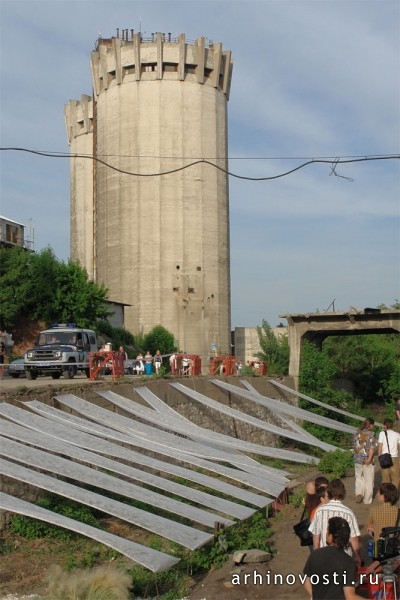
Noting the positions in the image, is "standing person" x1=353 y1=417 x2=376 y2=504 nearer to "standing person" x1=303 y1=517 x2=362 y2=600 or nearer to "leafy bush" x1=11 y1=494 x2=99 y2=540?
"leafy bush" x1=11 y1=494 x2=99 y2=540

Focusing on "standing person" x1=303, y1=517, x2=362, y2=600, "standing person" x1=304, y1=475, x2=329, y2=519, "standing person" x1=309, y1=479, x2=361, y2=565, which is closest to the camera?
"standing person" x1=303, y1=517, x2=362, y2=600

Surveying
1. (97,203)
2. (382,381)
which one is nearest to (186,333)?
(97,203)

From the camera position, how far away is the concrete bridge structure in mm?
30891

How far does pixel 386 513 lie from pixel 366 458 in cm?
531

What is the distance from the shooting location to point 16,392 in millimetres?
14273

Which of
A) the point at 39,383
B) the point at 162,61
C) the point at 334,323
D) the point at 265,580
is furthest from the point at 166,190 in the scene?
the point at 265,580

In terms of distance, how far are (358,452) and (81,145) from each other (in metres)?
63.3

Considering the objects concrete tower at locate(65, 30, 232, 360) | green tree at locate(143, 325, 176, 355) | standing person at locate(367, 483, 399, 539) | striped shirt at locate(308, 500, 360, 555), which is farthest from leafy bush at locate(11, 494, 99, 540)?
concrete tower at locate(65, 30, 232, 360)

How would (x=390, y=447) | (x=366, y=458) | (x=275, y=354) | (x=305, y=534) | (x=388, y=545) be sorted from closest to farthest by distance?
(x=388, y=545)
(x=305, y=534)
(x=390, y=447)
(x=366, y=458)
(x=275, y=354)

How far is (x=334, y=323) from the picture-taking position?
103 feet

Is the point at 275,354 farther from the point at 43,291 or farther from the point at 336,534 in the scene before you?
the point at 336,534

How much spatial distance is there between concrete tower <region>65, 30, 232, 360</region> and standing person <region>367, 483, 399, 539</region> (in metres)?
50.2

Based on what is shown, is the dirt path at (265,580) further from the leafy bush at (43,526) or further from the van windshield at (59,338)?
the van windshield at (59,338)

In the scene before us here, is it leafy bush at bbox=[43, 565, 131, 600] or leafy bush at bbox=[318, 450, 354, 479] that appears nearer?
leafy bush at bbox=[43, 565, 131, 600]
